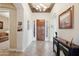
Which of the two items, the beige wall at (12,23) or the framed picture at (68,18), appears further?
the beige wall at (12,23)

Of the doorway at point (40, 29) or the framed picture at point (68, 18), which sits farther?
the doorway at point (40, 29)

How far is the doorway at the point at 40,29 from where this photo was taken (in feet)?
40.2

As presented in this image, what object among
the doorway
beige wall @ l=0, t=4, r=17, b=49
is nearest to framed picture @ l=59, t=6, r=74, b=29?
beige wall @ l=0, t=4, r=17, b=49

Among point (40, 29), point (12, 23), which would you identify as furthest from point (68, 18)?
point (40, 29)

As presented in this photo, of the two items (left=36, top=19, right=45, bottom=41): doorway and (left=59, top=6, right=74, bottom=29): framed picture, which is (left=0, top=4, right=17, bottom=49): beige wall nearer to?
(left=59, top=6, right=74, bottom=29): framed picture

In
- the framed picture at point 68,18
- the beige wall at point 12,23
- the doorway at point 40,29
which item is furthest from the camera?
the doorway at point 40,29

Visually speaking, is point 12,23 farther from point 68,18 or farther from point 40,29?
point 40,29

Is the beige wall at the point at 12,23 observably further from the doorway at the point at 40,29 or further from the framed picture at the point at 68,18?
the doorway at the point at 40,29

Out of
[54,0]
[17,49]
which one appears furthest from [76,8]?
[17,49]

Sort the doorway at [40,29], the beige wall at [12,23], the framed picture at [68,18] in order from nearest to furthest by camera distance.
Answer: the framed picture at [68,18], the beige wall at [12,23], the doorway at [40,29]

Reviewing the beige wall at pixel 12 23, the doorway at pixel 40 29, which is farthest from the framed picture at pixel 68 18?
the doorway at pixel 40 29

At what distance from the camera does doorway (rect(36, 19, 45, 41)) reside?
12258mm

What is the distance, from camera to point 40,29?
40.5 feet

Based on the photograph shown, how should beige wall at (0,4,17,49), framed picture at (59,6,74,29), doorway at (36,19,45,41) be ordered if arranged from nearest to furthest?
framed picture at (59,6,74,29) < beige wall at (0,4,17,49) < doorway at (36,19,45,41)
